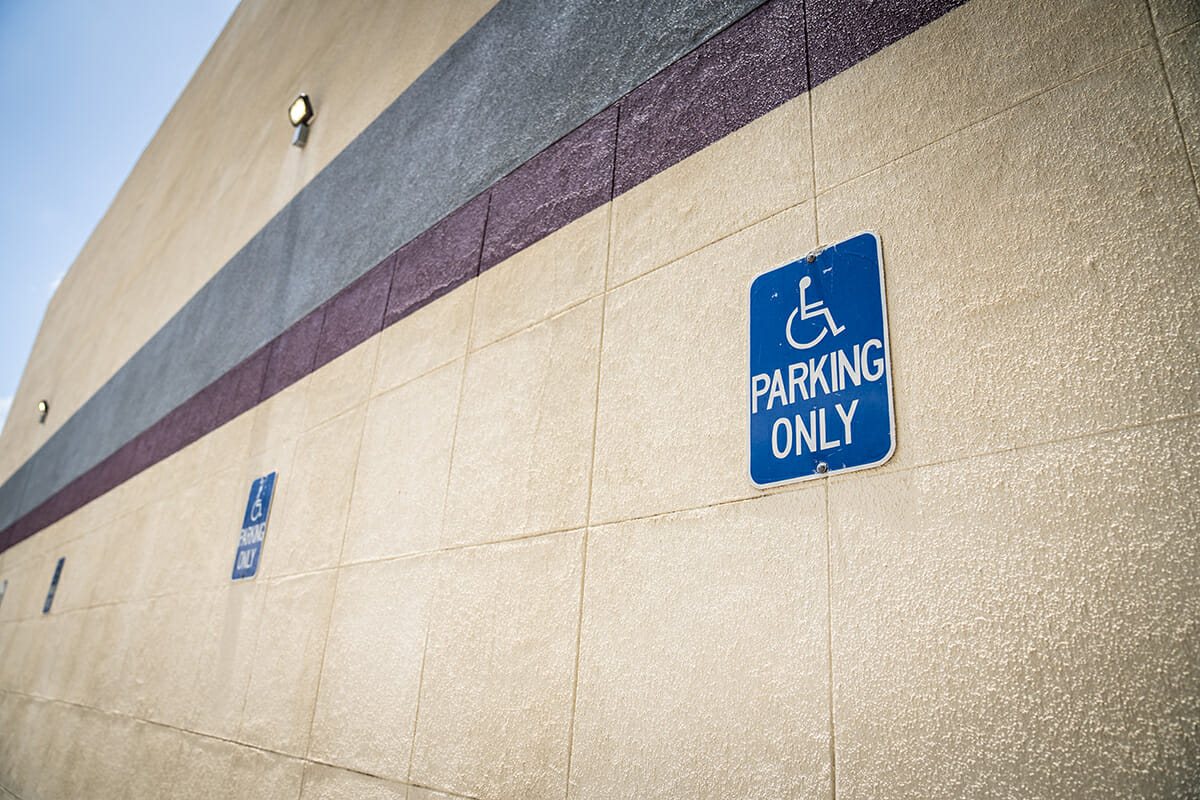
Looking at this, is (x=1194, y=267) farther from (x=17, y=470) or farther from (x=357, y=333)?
(x=17, y=470)

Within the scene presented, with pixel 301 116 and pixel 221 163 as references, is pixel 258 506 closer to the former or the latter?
pixel 301 116

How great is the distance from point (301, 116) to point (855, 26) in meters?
4.06

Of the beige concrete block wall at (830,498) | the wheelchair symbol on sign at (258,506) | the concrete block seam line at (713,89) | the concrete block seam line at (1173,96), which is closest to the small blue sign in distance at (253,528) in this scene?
the wheelchair symbol on sign at (258,506)

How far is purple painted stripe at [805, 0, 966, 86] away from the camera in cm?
164

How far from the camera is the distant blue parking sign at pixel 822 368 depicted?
4.67 feet

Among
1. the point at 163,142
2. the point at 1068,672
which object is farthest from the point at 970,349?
the point at 163,142

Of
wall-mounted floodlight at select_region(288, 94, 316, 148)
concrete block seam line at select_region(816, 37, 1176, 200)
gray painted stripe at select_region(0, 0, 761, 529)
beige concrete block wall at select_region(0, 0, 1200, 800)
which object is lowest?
beige concrete block wall at select_region(0, 0, 1200, 800)

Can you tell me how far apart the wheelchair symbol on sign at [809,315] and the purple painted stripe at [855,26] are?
0.58 m

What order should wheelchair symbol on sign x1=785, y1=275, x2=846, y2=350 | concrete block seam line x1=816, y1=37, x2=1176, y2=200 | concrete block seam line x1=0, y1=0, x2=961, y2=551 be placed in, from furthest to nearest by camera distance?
concrete block seam line x1=0, y1=0, x2=961, y2=551
wheelchair symbol on sign x1=785, y1=275, x2=846, y2=350
concrete block seam line x1=816, y1=37, x2=1176, y2=200

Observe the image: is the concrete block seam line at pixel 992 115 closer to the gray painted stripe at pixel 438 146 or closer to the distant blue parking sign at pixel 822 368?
the distant blue parking sign at pixel 822 368

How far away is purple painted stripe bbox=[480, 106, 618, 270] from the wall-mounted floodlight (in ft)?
8.55

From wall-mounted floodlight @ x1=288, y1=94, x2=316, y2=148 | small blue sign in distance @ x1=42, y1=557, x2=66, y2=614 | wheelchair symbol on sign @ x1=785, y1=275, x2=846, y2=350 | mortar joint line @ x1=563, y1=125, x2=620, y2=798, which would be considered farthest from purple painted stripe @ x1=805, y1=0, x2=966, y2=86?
small blue sign in distance @ x1=42, y1=557, x2=66, y2=614

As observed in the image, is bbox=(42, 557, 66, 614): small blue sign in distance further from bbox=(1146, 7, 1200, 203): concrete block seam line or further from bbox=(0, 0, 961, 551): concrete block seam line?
bbox=(1146, 7, 1200, 203): concrete block seam line

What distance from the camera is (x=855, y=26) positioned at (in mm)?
1755
